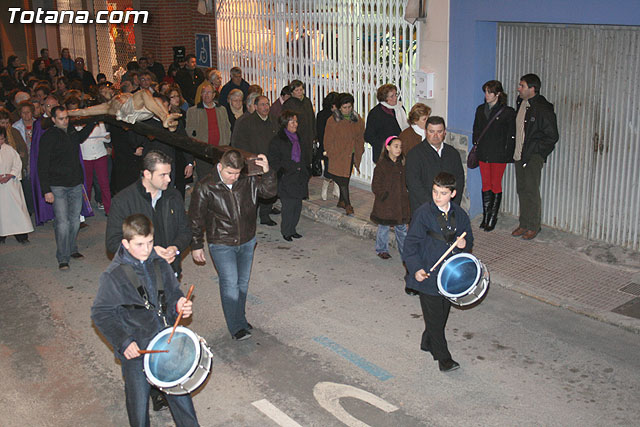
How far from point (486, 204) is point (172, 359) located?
660cm

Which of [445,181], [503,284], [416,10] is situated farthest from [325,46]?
[445,181]

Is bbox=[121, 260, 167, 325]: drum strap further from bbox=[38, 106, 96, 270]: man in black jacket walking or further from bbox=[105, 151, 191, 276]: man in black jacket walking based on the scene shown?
bbox=[38, 106, 96, 270]: man in black jacket walking

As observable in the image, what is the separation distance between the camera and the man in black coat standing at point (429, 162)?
840cm

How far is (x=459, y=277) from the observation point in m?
6.47

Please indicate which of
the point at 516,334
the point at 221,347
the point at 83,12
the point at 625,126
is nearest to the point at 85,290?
the point at 221,347

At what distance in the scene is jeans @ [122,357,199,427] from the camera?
5.36 meters

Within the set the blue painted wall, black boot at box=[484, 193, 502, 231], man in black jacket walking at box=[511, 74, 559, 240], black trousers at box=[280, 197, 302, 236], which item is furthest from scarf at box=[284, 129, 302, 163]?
man in black jacket walking at box=[511, 74, 559, 240]

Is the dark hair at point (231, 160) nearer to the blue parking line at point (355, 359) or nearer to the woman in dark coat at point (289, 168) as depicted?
the blue parking line at point (355, 359)

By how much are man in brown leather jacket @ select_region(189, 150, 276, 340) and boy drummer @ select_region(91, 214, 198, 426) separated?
61.2 inches

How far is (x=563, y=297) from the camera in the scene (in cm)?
855

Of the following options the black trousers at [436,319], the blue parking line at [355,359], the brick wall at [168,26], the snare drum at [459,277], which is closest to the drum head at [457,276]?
the snare drum at [459,277]

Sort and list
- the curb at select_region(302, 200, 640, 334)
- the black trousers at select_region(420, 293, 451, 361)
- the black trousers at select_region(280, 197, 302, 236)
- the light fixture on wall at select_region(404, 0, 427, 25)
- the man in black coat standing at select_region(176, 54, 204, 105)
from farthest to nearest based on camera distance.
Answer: the man in black coat standing at select_region(176, 54, 204, 105)
the light fixture on wall at select_region(404, 0, 427, 25)
the black trousers at select_region(280, 197, 302, 236)
the curb at select_region(302, 200, 640, 334)
the black trousers at select_region(420, 293, 451, 361)

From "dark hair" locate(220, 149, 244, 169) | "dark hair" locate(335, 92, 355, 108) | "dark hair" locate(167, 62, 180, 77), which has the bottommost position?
"dark hair" locate(220, 149, 244, 169)

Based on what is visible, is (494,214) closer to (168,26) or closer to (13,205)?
(13,205)
